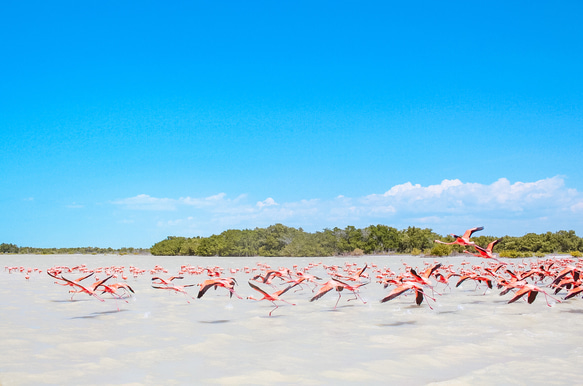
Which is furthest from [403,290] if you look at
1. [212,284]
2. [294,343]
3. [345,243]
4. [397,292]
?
[345,243]

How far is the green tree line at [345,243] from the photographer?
4512 centimetres

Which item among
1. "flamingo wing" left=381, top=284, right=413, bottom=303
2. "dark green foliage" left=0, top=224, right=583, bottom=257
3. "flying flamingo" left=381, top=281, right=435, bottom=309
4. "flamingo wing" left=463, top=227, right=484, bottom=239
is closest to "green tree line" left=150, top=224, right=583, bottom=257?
"dark green foliage" left=0, top=224, right=583, bottom=257

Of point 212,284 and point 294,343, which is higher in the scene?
point 212,284

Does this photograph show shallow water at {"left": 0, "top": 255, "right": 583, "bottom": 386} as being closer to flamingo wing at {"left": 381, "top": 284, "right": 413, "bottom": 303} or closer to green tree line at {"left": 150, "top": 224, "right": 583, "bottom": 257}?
flamingo wing at {"left": 381, "top": 284, "right": 413, "bottom": 303}

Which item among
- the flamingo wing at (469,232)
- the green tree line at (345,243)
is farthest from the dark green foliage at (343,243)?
the flamingo wing at (469,232)

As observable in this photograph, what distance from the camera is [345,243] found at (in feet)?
183

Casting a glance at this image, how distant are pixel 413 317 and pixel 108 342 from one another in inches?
220

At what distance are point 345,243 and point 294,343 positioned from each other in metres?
50.3

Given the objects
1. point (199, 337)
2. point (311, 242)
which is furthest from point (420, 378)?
point (311, 242)

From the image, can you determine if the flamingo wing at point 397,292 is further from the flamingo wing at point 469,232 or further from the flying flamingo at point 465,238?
the flamingo wing at point 469,232

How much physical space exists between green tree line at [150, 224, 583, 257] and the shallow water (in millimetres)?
33341

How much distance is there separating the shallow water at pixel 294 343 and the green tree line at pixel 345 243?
33.3 metres

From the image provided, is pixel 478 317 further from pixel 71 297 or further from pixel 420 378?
pixel 71 297

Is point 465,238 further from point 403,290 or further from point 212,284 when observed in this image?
point 212,284
